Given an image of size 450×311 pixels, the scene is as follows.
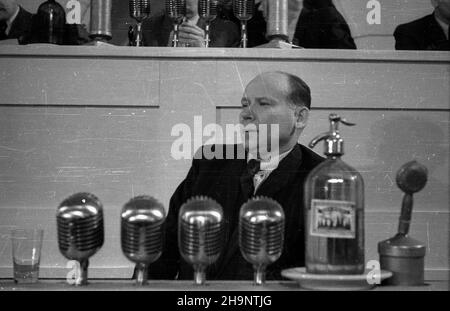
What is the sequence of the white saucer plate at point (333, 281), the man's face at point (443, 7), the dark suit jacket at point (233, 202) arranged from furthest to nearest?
1. the man's face at point (443, 7)
2. the dark suit jacket at point (233, 202)
3. the white saucer plate at point (333, 281)

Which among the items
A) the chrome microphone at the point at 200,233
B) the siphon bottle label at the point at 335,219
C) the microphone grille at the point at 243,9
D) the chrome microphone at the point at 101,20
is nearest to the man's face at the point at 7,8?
the chrome microphone at the point at 101,20

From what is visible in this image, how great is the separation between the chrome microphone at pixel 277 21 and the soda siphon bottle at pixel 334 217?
0.24 meters

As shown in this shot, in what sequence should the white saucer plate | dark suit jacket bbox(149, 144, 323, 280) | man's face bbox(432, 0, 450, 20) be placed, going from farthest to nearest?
man's face bbox(432, 0, 450, 20), dark suit jacket bbox(149, 144, 323, 280), the white saucer plate

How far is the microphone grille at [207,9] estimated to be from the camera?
3.17 ft

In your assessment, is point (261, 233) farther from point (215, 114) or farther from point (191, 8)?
point (191, 8)

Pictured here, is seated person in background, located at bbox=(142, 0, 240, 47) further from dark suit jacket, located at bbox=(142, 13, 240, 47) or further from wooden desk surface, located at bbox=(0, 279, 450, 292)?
wooden desk surface, located at bbox=(0, 279, 450, 292)

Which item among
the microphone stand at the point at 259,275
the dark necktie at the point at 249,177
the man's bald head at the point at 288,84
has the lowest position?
the microphone stand at the point at 259,275

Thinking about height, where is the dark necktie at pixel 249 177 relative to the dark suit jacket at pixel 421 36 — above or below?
below

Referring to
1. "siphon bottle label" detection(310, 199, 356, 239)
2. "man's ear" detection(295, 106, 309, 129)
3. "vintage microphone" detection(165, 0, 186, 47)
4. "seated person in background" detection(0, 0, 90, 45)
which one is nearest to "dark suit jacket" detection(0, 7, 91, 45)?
"seated person in background" detection(0, 0, 90, 45)

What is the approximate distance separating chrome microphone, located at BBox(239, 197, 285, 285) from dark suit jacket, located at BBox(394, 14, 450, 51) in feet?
1.20

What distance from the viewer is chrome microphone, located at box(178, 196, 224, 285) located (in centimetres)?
75

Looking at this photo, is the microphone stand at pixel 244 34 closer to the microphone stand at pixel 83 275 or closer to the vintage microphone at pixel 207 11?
the vintage microphone at pixel 207 11

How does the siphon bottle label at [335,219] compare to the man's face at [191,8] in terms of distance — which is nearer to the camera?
the siphon bottle label at [335,219]
